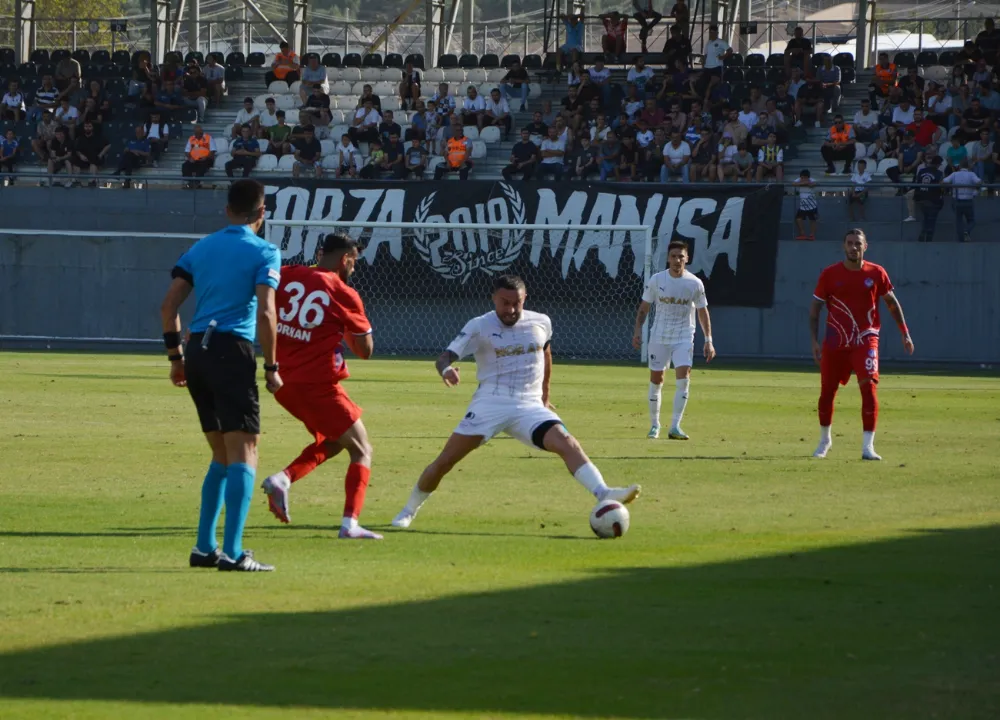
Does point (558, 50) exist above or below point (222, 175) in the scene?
above

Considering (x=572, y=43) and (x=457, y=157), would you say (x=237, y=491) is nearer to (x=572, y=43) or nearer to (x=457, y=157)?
(x=457, y=157)

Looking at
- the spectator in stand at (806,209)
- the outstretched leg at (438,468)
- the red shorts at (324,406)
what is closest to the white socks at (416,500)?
the outstretched leg at (438,468)

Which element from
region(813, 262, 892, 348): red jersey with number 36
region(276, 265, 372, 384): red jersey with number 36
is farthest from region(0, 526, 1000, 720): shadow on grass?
region(813, 262, 892, 348): red jersey with number 36

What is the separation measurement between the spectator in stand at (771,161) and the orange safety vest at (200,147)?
39.7ft

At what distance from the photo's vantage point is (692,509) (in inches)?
432

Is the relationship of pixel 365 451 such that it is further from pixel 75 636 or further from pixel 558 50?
pixel 558 50

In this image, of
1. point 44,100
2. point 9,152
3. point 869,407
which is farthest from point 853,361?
point 44,100

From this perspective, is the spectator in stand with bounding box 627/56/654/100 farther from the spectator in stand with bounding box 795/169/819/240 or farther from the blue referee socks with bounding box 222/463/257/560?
the blue referee socks with bounding box 222/463/257/560

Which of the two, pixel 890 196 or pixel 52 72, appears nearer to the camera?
pixel 890 196

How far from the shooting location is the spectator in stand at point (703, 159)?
103 ft

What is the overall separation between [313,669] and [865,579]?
3.41m

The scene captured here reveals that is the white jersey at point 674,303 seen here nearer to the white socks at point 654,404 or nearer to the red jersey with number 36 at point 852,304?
the white socks at point 654,404

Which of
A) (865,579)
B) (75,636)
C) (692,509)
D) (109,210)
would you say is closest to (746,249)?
(109,210)

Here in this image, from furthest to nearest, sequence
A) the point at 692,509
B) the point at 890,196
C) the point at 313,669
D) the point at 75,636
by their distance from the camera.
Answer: the point at 890,196 < the point at 692,509 < the point at 75,636 < the point at 313,669
